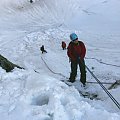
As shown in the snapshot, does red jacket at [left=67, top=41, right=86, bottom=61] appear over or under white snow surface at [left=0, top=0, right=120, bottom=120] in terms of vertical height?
over

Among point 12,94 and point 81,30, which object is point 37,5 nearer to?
point 81,30

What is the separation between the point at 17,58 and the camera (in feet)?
70.8

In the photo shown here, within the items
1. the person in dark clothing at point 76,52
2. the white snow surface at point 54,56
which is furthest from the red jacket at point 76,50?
the white snow surface at point 54,56

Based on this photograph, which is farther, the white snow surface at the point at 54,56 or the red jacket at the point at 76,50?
the red jacket at the point at 76,50

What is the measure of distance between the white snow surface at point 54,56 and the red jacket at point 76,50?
914 mm

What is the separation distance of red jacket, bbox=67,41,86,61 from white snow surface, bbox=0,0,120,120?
0.91 meters

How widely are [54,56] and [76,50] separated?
1179 centimetres

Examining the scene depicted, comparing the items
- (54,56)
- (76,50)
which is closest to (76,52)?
(76,50)

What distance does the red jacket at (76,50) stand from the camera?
28.9 ft

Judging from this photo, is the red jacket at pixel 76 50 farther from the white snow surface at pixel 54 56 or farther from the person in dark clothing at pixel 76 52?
the white snow surface at pixel 54 56

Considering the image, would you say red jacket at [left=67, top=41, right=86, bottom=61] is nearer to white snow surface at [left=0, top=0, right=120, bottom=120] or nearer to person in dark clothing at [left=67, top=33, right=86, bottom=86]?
person in dark clothing at [left=67, top=33, right=86, bottom=86]

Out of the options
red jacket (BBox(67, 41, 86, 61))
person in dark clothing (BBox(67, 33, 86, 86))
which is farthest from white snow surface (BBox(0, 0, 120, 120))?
red jacket (BBox(67, 41, 86, 61))

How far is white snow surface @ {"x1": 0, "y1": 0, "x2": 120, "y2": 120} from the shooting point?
5875 mm

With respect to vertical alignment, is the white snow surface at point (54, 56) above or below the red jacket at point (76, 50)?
below
